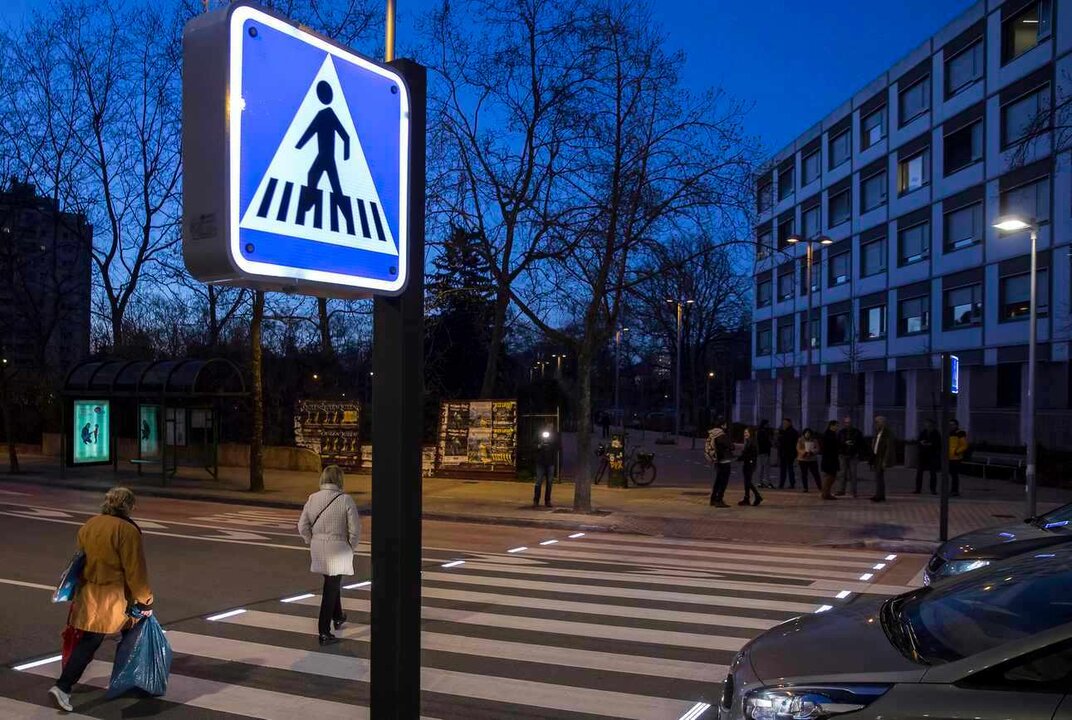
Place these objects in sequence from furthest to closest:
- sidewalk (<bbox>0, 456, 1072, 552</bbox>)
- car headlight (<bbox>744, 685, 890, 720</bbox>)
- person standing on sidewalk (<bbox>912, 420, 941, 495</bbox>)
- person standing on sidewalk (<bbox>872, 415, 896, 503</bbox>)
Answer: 1. person standing on sidewalk (<bbox>912, 420, 941, 495</bbox>)
2. person standing on sidewalk (<bbox>872, 415, 896, 503</bbox>)
3. sidewalk (<bbox>0, 456, 1072, 552</bbox>)
4. car headlight (<bbox>744, 685, 890, 720</bbox>)

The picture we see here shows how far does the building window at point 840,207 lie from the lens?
156ft

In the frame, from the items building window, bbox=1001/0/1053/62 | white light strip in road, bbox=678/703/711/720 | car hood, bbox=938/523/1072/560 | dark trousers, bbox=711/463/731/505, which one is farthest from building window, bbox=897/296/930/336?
white light strip in road, bbox=678/703/711/720

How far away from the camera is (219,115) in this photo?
2279mm

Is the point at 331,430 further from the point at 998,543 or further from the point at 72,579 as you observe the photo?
the point at 998,543

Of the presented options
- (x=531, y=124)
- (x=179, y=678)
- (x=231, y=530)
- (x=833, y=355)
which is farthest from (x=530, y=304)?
(x=833, y=355)

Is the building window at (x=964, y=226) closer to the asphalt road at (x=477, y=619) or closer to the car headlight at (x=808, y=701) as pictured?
the asphalt road at (x=477, y=619)

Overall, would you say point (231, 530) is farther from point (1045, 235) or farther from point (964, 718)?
point (1045, 235)

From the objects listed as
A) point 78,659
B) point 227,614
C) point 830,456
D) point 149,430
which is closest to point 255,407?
point 149,430

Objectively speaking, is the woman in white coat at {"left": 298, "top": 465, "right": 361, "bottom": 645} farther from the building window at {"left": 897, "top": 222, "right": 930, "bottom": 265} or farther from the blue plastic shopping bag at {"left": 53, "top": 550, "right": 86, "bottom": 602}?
the building window at {"left": 897, "top": 222, "right": 930, "bottom": 265}

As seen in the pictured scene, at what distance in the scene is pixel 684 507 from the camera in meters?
19.7

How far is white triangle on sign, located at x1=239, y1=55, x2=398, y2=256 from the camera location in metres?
2.36

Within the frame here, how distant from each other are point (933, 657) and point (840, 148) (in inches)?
1931

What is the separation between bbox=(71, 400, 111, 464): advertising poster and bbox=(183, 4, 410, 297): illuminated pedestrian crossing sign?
27825 mm

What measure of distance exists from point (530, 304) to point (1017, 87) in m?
24.5
